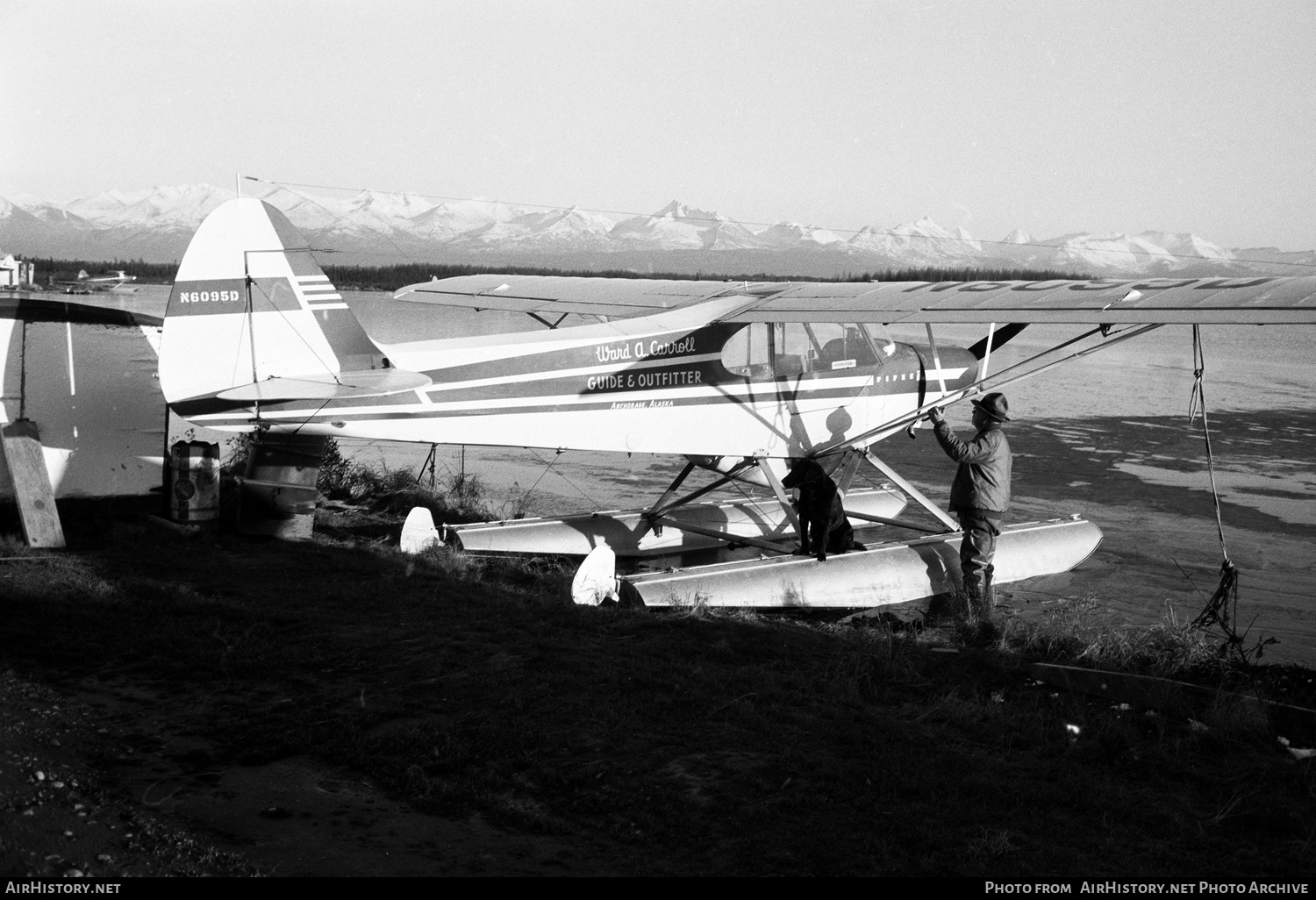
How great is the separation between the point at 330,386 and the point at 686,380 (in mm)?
2678

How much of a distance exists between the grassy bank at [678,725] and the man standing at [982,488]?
0.86 meters

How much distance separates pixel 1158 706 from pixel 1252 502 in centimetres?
817

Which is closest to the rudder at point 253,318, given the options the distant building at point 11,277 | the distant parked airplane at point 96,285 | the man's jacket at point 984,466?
the man's jacket at point 984,466

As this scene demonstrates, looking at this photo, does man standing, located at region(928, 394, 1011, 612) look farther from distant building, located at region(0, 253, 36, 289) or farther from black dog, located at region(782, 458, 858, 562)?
distant building, located at region(0, 253, 36, 289)

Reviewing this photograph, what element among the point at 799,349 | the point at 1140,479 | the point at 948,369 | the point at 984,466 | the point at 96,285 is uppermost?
the point at 96,285

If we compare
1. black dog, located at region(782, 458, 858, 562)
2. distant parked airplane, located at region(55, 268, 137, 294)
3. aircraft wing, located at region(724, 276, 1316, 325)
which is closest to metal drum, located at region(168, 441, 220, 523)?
aircraft wing, located at region(724, 276, 1316, 325)

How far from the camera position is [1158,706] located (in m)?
5.20

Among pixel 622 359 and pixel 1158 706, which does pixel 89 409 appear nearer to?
pixel 622 359

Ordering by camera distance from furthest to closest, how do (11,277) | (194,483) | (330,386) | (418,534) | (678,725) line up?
(11,277)
(194,483)
(418,534)
(330,386)
(678,725)

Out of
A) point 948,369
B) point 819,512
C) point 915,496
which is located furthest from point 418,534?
point 948,369

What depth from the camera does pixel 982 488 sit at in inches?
308

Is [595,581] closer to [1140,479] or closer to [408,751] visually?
[408,751]

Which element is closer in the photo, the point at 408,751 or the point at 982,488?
the point at 408,751

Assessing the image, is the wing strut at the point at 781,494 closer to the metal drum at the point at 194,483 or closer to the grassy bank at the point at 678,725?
the grassy bank at the point at 678,725
